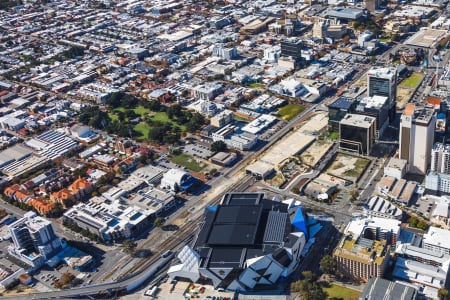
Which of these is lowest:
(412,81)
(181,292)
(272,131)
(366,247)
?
(181,292)

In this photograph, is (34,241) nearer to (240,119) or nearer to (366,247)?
(366,247)

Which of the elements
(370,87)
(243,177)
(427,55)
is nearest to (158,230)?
(243,177)

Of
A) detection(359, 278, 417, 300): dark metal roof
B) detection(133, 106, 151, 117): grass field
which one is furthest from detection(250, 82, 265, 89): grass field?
detection(359, 278, 417, 300): dark metal roof

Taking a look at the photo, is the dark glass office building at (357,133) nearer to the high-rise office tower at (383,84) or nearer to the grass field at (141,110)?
the high-rise office tower at (383,84)

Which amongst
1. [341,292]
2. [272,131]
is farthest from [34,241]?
[272,131]

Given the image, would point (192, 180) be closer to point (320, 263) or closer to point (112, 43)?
point (320, 263)
